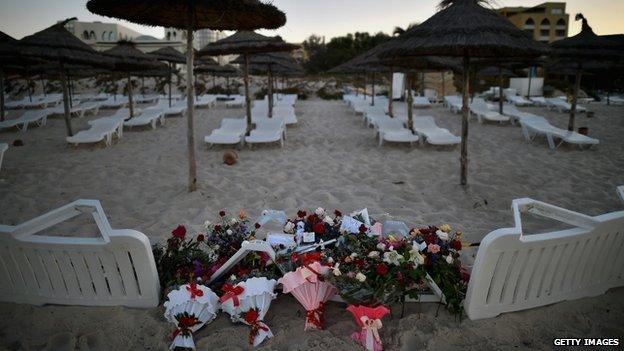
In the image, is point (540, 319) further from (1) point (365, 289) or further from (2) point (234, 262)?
(2) point (234, 262)

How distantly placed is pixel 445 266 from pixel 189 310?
1.66 meters

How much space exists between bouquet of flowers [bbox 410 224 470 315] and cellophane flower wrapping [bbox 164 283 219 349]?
1.41m

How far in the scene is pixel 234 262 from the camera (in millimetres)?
2475

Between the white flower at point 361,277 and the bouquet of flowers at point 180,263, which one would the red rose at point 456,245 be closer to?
the white flower at point 361,277

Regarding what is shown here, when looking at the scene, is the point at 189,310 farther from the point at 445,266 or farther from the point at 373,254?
the point at 445,266

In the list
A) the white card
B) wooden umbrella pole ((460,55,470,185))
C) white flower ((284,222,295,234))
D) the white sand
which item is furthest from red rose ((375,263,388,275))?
wooden umbrella pole ((460,55,470,185))

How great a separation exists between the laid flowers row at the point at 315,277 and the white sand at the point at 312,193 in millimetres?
133

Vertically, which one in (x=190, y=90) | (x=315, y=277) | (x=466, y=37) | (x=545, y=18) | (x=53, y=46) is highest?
(x=545, y=18)

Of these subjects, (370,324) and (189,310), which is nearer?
(370,324)

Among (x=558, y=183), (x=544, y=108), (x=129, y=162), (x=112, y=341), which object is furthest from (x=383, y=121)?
(x=544, y=108)

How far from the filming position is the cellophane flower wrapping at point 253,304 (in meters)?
2.10

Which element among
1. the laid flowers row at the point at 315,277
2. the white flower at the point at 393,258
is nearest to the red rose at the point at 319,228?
the laid flowers row at the point at 315,277

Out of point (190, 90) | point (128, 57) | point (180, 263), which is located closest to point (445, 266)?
point (180, 263)

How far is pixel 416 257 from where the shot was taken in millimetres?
2250
